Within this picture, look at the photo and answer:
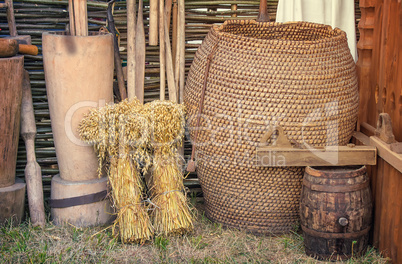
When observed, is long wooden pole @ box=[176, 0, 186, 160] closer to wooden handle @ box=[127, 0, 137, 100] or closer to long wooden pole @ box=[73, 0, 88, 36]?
wooden handle @ box=[127, 0, 137, 100]

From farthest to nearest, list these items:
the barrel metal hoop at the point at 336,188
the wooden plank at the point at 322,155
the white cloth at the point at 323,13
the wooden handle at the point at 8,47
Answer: the white cloth at the point at 323,13 < the wooden handle at the point at 8,47 < the wooden plank at the point at 322,155 < the barrel metal hoop at the point at 336,188

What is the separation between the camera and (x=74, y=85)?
11.2 feet

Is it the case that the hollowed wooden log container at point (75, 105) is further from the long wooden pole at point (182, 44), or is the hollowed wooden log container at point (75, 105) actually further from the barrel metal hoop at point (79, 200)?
the long wooden pole at point (182, 44)

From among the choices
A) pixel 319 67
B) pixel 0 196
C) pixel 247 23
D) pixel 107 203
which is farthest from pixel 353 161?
pixel 0 196

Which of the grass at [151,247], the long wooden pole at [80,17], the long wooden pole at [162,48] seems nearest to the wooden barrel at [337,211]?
the grass at [151,247]

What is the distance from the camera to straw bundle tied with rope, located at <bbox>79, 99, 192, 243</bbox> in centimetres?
332

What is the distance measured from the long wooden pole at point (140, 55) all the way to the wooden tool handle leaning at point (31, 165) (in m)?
0.76

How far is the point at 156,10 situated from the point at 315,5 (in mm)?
1155

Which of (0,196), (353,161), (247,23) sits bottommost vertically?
(0,196)

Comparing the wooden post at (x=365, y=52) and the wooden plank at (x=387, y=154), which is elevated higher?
the wooden post at (x=365, y=52)

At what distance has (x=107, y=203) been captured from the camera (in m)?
3.66

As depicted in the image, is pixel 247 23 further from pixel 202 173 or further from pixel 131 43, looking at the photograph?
pixel 202 173

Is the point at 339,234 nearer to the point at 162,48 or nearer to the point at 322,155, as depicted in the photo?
the point at 322,155

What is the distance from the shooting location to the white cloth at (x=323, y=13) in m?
3.84
